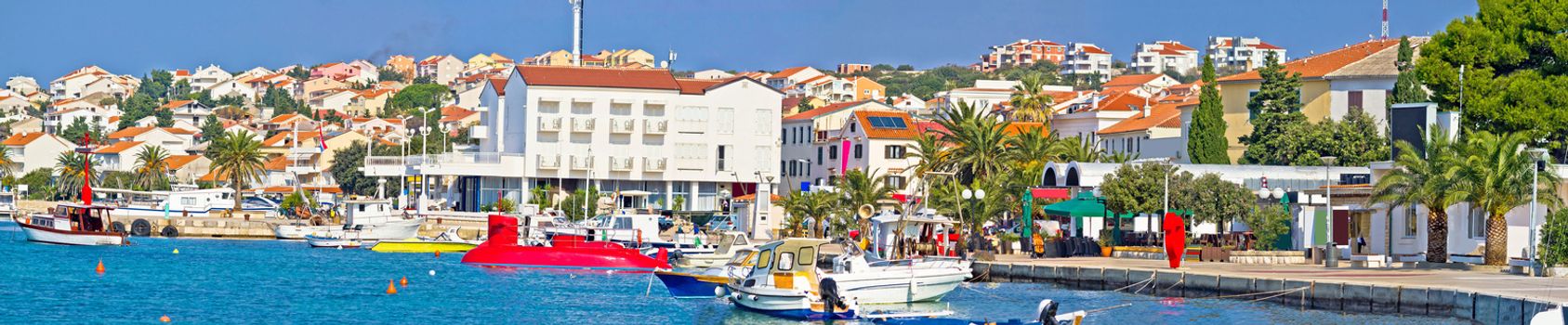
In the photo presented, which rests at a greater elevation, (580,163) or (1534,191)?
(580,163)

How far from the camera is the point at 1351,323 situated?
31922 mm

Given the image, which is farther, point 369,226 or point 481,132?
point 481,132

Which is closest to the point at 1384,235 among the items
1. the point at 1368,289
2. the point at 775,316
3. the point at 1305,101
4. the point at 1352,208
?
the point at 1352,208

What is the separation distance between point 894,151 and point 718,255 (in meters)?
47.2

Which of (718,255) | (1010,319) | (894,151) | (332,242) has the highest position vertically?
(894,151)

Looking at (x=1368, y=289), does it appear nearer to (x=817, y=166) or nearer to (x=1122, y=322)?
(x=1122, y=322)

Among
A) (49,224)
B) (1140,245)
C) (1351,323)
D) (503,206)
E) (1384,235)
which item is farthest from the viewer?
(503,206)

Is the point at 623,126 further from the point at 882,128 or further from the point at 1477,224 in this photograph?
the point at 1477,224

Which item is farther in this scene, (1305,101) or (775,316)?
(1305,101)

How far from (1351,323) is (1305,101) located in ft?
159

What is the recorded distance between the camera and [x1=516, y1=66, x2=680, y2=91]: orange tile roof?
307ft

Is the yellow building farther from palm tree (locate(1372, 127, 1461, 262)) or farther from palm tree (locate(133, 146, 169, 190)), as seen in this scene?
palm tree (locate(133, 146, 169, 190))

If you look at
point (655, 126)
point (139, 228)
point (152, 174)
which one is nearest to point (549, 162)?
point (655, 126)

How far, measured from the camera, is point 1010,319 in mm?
31375
